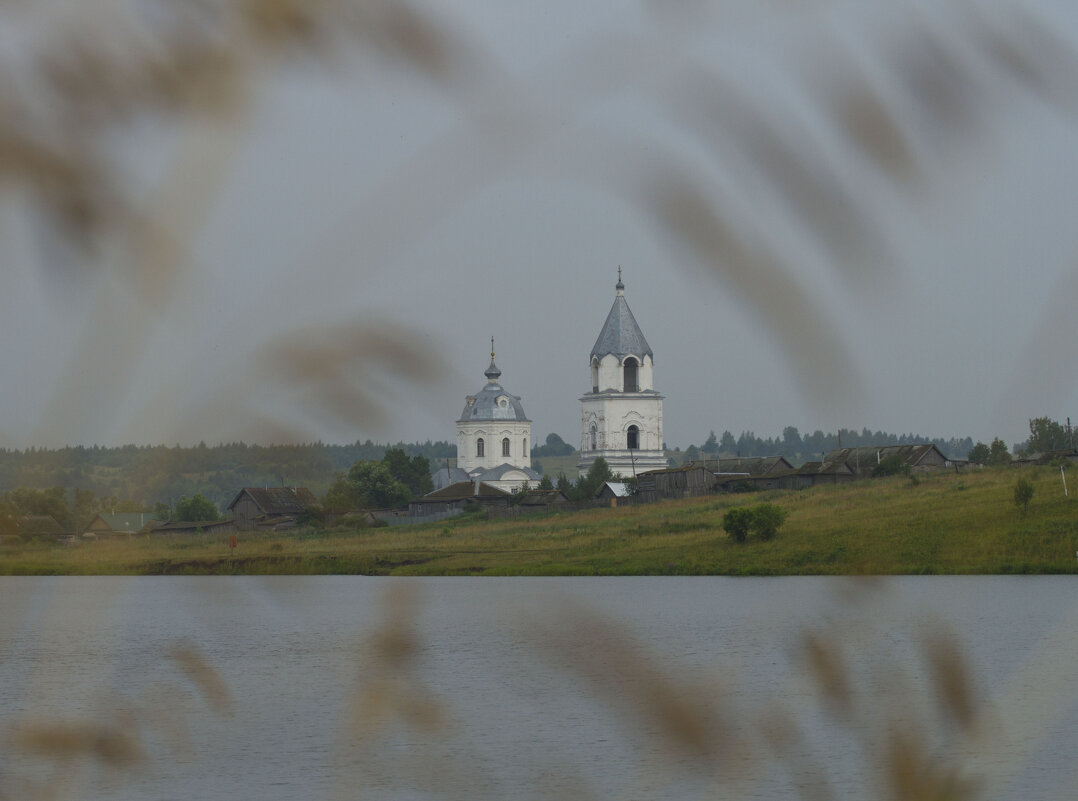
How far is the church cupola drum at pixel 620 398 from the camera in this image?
117500mm

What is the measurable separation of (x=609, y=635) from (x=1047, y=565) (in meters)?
→ 45.9

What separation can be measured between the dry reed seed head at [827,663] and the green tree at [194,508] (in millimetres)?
821

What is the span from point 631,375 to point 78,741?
393 ft

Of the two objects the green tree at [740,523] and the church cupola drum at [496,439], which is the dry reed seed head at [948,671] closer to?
the green tree at [740,523]

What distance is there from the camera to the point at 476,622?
33.2 m

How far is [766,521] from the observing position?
51938 mm

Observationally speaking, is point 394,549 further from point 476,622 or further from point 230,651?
point 230,651

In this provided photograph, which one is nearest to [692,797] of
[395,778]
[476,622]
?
[395,778]

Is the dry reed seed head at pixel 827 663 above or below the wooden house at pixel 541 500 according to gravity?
below

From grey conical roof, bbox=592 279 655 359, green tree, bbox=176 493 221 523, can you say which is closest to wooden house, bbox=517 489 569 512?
grey conical roof, bbox=592 279 655 359

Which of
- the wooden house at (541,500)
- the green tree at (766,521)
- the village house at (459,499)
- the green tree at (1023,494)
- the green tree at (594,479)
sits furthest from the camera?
the green tree at (594,479)

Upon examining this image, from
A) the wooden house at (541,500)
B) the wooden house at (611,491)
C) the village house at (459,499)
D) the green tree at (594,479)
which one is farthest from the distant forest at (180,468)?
the green tree at (594,479)

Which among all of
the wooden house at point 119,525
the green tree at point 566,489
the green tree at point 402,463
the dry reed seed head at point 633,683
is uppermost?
the green tree at point 566,489

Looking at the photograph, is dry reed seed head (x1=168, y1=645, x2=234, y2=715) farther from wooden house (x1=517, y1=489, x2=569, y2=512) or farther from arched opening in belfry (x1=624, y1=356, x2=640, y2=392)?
arched opening in belfry (x1=624, y1=356, x2=640, y2=392)
